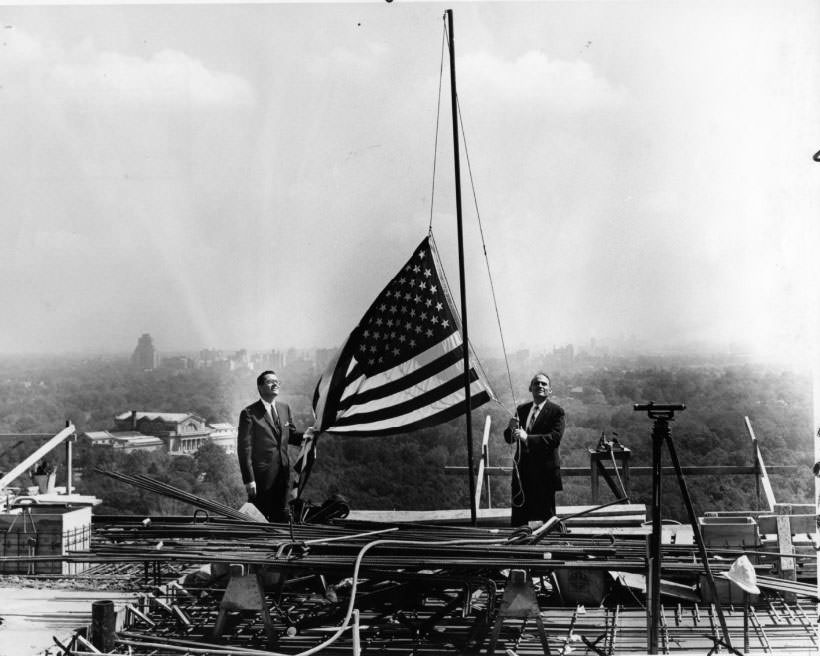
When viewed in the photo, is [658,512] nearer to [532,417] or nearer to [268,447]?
[532,417]

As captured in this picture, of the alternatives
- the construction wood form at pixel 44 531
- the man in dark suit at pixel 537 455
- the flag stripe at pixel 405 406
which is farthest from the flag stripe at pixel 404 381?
the construction wood form at pixel 44 531

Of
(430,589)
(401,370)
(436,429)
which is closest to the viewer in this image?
(430,589)

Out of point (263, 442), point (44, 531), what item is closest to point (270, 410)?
point (263, 442)

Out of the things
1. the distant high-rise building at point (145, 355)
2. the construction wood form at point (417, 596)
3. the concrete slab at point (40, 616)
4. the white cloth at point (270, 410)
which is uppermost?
the distant high-rise building at point (145, 355)

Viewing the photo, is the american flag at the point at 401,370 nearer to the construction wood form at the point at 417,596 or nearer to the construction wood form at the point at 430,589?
the construction wood form at the point at 430,589

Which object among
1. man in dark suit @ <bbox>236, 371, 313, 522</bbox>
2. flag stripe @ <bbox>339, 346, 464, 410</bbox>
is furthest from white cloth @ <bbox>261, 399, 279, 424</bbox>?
flag stripe @ <bbox>339, 346, 464, 410</bbox>

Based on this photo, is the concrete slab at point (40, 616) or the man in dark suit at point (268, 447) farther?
the man in dark suit at point (268, 447)

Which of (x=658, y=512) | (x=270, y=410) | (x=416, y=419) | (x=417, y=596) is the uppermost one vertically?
(x=270, y=410)
